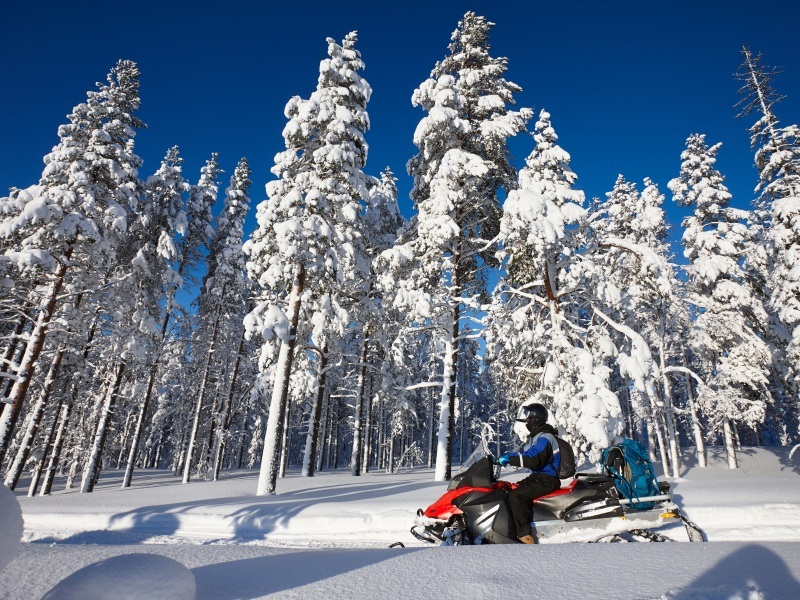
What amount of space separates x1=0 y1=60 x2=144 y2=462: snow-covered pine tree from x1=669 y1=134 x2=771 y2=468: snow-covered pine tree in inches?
978

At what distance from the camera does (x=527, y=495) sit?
4.96m

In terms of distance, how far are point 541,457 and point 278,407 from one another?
9.33m

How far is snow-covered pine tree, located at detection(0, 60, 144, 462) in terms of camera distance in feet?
40.7

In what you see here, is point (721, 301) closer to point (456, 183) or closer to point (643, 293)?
point (643, 293)

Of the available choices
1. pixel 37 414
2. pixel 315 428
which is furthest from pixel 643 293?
pixel 37 414

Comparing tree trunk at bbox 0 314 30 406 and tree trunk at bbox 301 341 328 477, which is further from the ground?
tree trunk at bbox 0 314 30 406

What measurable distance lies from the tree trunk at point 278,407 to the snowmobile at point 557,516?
320 inches

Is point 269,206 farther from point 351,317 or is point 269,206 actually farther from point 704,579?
point 704,579

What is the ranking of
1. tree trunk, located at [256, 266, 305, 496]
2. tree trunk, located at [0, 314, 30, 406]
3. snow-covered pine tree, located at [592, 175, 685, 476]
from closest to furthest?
snow-covered pine tree, located at [592, 175, 685, 476] < tree trunk, located at [256, 266, 305, 496] < tree trunk, located at [0, 314, 30, 406]

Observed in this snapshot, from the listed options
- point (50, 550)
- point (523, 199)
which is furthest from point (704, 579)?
point (523, 199)

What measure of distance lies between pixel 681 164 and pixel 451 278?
18.5m

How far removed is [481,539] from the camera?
15.7 feet

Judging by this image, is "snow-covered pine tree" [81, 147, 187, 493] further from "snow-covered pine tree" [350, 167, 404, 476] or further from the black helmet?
the black helmet

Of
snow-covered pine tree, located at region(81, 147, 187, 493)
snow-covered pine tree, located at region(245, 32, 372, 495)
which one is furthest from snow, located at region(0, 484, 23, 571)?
snow-covered pine tree, located at region(81, 147, 187, 493)
